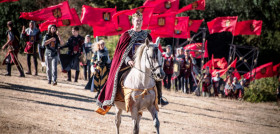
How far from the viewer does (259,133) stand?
10.0 meters

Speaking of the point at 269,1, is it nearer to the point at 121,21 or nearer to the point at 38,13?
the point at 121,21

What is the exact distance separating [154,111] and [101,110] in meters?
1.30

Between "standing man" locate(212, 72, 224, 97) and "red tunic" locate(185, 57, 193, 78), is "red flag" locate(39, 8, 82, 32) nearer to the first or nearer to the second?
"red tunic" locate(185, 57, 193, 78)

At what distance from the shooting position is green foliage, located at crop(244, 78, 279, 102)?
18.6m

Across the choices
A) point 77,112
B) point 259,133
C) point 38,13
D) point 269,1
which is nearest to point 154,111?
point 77,112

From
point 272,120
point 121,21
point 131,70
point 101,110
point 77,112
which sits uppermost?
point 121,21

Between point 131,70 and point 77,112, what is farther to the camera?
point 77,112

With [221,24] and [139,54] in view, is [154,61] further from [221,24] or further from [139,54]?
[221,24]

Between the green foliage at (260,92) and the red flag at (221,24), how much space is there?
365 centimetres

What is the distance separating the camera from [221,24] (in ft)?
67.6

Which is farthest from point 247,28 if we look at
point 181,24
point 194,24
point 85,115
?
point 85,115

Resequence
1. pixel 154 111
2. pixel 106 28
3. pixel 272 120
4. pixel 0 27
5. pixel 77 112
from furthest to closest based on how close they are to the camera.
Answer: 1. pixel 0 27
2. pixel 106 28
3. pixel 272 120
4. pixel 77 112
5. pixel 154 111

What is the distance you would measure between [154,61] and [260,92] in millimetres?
14745

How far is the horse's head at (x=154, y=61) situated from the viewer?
5.71 meters
